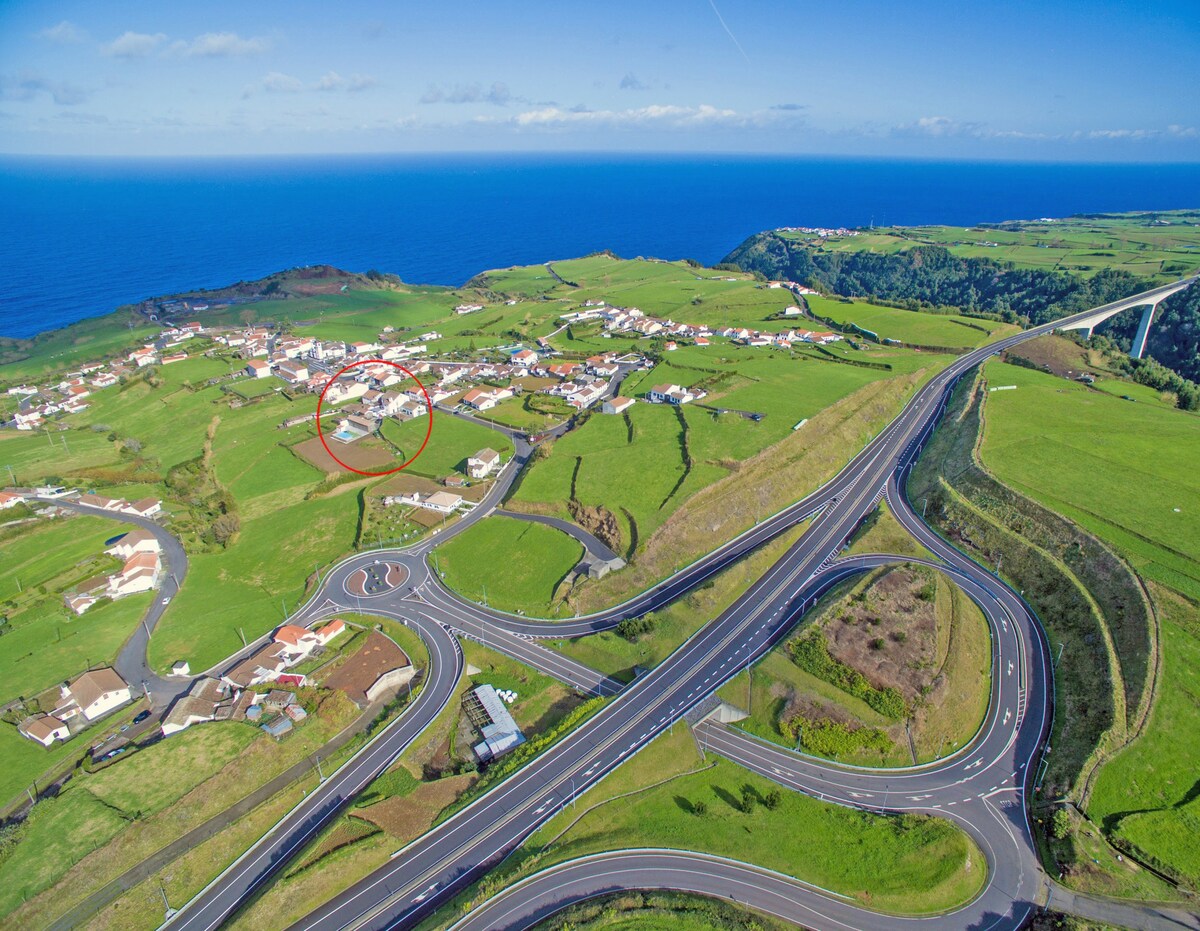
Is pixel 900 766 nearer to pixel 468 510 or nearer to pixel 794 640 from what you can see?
pixel 794 640

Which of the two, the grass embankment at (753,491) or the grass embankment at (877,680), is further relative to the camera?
the grass embankment at (753,491)

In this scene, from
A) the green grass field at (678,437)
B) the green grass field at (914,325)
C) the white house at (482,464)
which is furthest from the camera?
the green grass field at (914,325)

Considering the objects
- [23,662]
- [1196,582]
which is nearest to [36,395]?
[23,662]

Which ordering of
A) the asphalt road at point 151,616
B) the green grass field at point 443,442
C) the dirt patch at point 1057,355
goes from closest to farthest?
the asphalt road at point 151,616, the green grass field at point 443,442, the dirt patch at point 1057,355

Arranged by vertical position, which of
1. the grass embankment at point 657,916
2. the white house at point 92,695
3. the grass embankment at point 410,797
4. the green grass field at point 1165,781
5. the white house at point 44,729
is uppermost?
the green grass field at point 1165,781

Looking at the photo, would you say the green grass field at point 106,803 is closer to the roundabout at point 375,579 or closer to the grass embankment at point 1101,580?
the roundabout at point 375,579

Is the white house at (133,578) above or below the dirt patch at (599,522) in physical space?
below

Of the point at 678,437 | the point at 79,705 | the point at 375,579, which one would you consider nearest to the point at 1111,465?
the point at 678,437

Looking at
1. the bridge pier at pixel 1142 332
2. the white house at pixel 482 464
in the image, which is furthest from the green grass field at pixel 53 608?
the bridge pier at pixel 1142 332

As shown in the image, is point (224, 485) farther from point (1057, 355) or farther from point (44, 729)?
point (1057, 355)
